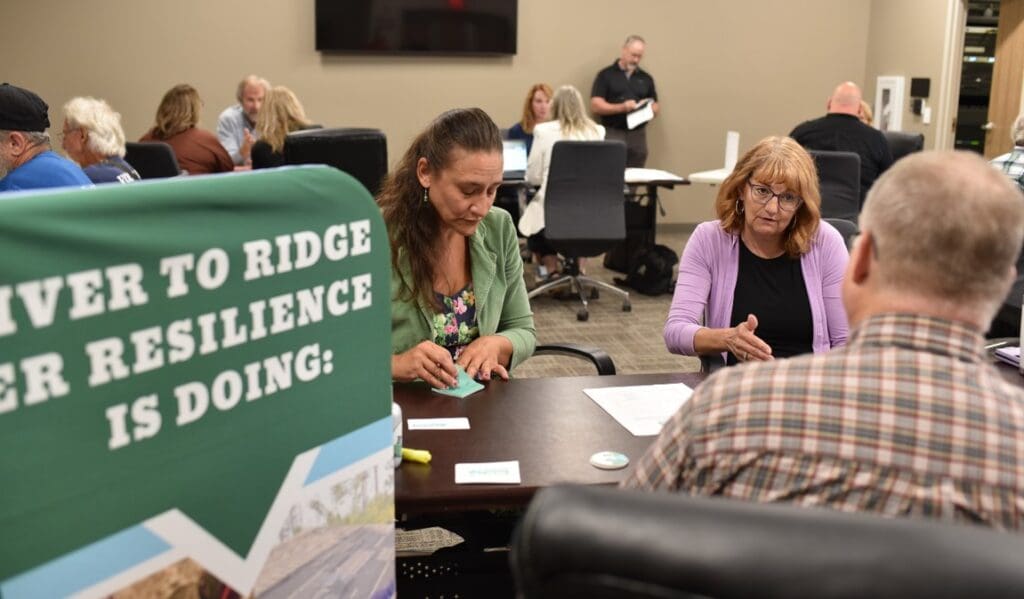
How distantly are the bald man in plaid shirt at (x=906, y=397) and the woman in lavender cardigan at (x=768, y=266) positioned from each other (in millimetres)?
1330

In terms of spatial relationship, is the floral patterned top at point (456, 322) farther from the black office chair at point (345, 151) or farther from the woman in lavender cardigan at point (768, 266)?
the black office chair at point (345, 151)

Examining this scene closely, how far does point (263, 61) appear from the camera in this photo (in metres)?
7.66

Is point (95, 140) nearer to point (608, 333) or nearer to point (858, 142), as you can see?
point (608, 333)

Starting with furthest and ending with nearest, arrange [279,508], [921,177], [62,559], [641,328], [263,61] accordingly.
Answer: [263,61], [641,328], [279,508], [921,177], [62,559]

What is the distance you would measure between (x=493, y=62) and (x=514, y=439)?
6657 millimetres

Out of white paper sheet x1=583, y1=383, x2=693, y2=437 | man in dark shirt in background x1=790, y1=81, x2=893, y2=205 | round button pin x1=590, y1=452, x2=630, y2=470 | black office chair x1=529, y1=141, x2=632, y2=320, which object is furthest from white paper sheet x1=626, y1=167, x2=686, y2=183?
round button pin x1=590, y1=452, x2=630, y2=470

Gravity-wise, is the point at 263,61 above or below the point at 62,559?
above

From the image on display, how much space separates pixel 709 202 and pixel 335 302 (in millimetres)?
7792

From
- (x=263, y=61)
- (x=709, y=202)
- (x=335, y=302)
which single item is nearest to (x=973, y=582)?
(x=335, y=302)

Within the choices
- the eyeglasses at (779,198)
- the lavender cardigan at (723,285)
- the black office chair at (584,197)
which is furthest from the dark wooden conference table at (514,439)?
the black office chair at (584,197)

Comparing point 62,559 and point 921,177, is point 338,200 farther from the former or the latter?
point 921,177

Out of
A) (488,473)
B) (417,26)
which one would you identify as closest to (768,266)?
(488,473)

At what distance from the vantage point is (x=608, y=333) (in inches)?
211

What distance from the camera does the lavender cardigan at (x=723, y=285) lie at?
8.16ft
